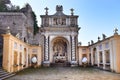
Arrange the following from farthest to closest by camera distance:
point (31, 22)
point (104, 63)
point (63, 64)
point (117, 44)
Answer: point (31, 22), point (63, 64), point (104, 63), point (117, 44)

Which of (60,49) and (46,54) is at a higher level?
(60,49)

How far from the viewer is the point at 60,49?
28.0m

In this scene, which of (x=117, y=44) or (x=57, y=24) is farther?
(x=57, y=24)

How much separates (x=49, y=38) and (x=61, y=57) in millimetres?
3628

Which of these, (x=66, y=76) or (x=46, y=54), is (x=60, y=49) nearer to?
(x=46, y=54)

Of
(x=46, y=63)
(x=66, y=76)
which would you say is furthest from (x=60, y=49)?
(x=66, y=76)

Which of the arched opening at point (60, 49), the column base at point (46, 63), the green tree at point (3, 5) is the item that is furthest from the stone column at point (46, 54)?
the green tree at point (3, 5)

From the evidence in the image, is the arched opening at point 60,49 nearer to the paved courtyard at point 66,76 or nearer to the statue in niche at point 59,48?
the statue in niche at point 59,48

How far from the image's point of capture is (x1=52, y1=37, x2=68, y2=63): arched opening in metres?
27.2

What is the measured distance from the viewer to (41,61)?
25.7 metres

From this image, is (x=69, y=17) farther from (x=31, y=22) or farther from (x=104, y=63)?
(x=104, y=63)

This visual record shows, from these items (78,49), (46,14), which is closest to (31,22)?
(46,14)

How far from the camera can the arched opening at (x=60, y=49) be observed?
27.2 metres

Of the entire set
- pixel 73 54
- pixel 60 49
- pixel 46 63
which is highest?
pixel 60 49
